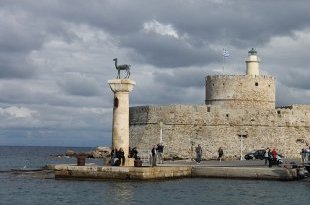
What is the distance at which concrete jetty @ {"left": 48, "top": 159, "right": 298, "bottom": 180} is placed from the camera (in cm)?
2303

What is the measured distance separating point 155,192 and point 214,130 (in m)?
19.7

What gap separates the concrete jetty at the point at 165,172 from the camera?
23031mm

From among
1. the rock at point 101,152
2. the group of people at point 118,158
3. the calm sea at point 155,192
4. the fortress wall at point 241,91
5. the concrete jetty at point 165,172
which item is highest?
the fortress wall at point 241,91

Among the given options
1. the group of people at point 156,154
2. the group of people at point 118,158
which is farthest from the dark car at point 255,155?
the group of people at point 118,158

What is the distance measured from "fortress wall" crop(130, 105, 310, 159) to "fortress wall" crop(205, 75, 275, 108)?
1.39 meters

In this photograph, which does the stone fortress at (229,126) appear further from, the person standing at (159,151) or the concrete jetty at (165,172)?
the concrete jetty at (165,172)

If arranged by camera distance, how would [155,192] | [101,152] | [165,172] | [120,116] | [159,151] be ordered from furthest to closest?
[101,152]
[159,151]
[120,116]
[165,172]
[155,192]

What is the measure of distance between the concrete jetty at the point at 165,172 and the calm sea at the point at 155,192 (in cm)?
31

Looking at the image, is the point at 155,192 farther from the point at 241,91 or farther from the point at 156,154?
the point at 241,91

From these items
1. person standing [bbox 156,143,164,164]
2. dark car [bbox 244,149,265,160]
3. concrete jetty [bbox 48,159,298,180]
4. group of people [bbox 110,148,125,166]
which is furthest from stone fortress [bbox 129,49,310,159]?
group of people [bbox 110,148,125,166]

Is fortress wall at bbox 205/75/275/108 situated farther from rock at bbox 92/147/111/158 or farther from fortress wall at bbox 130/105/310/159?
rock at bbox 92/147/111/158

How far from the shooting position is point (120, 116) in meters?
25.1

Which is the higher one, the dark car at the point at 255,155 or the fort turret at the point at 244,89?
the fort turret at the point at 244,89

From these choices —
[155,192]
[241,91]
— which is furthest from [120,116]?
[241,91]
